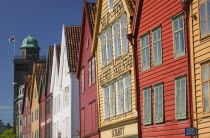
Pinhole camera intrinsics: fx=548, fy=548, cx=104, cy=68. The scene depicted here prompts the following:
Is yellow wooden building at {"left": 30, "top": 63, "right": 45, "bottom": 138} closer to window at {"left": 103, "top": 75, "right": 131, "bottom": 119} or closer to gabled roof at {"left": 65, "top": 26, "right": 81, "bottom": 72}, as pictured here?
gabled roof at {"left": 65, "top": 26, "right": 81, "bottom": 72}

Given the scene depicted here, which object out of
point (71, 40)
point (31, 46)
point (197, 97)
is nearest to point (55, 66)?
point (71, 40)

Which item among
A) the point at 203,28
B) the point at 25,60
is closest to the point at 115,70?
the point at 203,28

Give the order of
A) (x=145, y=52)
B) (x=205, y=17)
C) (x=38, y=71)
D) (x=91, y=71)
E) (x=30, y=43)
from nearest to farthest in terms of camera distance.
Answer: (x=205, y=17) → (x=145, y=52) → (x=91, y=71) → (x=38, y=71) → (x=30, y=43)

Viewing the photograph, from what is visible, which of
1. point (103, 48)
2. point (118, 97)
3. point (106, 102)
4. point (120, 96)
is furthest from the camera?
point (103, 48)

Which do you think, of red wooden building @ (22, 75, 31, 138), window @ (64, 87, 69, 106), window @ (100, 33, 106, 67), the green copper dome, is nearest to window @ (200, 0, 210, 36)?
window @ (100, 33, 106, 67)

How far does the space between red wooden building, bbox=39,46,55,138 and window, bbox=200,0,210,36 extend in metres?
36.4

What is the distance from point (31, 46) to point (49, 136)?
301ft

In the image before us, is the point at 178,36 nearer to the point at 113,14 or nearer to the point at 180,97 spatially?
the point at 180,97

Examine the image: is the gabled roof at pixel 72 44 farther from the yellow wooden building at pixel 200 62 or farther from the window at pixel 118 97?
the yellow wooden building at pixel 200 62

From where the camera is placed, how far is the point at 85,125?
4122cm

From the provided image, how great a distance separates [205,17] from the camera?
66.9ft

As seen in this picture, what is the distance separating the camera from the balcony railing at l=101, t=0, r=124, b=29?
1220 inches

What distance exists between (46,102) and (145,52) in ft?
124

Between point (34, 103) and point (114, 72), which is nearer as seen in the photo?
point (114, 72)
